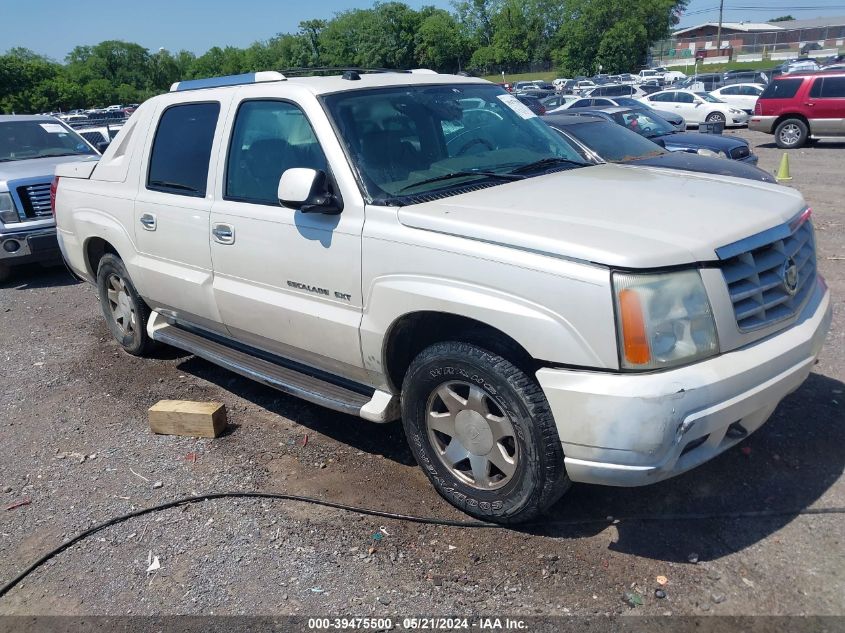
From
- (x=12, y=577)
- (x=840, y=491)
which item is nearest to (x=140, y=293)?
(x=12, y=577)

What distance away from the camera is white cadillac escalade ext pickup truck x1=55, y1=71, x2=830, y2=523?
2.74 meters

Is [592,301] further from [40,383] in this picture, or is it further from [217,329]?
[40,383]

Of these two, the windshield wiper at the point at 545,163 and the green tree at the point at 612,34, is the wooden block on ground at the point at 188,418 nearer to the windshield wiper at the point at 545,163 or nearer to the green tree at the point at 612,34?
the windshield wiper at the point at 545,163

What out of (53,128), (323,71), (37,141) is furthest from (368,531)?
(53,128)

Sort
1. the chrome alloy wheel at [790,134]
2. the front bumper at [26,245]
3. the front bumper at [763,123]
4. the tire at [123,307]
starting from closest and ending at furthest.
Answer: the tire at [123,307], the front bumper at [26,245], the chrome alloy wheel at [790,134], the front bumper at [763,123]

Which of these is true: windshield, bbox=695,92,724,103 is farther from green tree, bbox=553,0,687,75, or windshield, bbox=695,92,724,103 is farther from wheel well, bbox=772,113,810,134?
green tree, bbox=553,0,687,75

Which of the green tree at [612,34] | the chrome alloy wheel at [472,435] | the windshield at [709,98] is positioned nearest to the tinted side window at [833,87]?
the windshield at [709,98]

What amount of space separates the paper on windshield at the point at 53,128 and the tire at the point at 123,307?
528 cm

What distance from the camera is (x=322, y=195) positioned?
3498mm

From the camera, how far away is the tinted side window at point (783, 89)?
18.4 metres

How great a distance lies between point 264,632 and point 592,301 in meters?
1.80

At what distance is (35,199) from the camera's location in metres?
8.48

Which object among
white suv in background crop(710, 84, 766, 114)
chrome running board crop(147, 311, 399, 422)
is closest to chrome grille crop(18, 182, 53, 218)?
chrome running board crop(147, 311, 399, 422)

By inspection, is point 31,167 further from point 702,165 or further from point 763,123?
point 763,123
